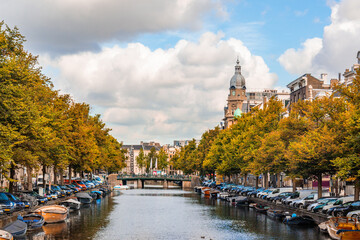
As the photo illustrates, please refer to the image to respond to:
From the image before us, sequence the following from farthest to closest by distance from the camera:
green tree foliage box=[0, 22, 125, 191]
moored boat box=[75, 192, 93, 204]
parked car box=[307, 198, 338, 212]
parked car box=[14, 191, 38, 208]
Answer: moored boat box=[75, 192, 93, 204] < parked car box=[14, 191, 38, 208] < parked car box=[307, 198, 338, 212] < green tree foliage box=[0, 22, 125, 191]

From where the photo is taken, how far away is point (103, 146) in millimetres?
120875

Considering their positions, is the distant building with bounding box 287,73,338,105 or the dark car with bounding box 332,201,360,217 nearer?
the dark car with bounding box 332,201,360,217

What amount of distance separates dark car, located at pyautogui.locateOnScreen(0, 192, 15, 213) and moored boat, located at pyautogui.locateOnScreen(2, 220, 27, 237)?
7578 millimetres

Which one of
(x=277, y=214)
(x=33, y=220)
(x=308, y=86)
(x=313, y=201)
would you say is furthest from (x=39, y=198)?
(x=308, y=86)

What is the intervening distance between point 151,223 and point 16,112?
21204 mm

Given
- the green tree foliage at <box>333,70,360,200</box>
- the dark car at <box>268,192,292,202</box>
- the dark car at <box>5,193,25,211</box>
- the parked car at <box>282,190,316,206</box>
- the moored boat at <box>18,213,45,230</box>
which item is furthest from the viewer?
the dark car at <box>268,192,292,202</box>

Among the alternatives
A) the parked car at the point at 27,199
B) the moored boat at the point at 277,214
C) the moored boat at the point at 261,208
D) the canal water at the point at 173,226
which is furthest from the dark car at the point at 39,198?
the moored boat at the point at 261,208

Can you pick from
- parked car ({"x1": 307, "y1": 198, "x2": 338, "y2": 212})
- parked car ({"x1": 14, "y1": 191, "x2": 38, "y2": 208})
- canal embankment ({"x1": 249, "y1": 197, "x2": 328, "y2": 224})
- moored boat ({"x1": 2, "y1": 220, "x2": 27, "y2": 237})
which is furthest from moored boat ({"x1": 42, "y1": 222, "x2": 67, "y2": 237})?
parked car ({"x1": 307, "y1": 198, "x2": 338, "y2": 212})

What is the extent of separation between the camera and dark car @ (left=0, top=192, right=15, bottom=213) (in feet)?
155

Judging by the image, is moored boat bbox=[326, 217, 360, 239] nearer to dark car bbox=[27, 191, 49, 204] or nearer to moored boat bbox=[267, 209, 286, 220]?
moored boat bbox=[267, 209, 286, 220]

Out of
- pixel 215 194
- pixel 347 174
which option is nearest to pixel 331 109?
pixel 347 174

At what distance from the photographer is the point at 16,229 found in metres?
38.6

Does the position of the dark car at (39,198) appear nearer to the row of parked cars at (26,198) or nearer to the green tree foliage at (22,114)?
the row of parked cars at (26,198)

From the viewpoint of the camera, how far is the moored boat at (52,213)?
51.8 meters
